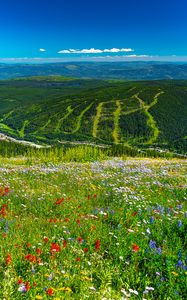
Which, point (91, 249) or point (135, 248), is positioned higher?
point (135, 248)

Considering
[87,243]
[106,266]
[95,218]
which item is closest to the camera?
[106,266]

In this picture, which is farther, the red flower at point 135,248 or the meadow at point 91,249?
the red flower at point 135,248

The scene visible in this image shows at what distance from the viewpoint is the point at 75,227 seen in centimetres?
738

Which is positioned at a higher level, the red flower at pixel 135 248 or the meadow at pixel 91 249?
the red flower at pixel 135 248

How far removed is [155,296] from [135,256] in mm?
1051

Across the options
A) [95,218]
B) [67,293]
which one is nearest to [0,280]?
[67,293]

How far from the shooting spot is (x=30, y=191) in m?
11.3

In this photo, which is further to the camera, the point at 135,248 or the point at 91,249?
the point at 91,249

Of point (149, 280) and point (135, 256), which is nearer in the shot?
point (149, 280)

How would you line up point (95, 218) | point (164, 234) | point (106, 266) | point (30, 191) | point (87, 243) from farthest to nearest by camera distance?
point (30, 191) < point (95, 218) < point (164, 234) < point (87, 243) < point (106, 266)

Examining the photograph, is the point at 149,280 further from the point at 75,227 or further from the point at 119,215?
the point at 119,215

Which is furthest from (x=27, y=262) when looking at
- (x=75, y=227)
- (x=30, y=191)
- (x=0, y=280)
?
(x=30, y=191)

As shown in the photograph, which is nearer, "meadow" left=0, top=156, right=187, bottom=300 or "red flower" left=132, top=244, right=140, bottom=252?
"meadow" left=0, top=156, right=187, bottom=300

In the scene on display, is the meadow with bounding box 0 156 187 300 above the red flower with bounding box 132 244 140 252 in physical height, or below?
below
